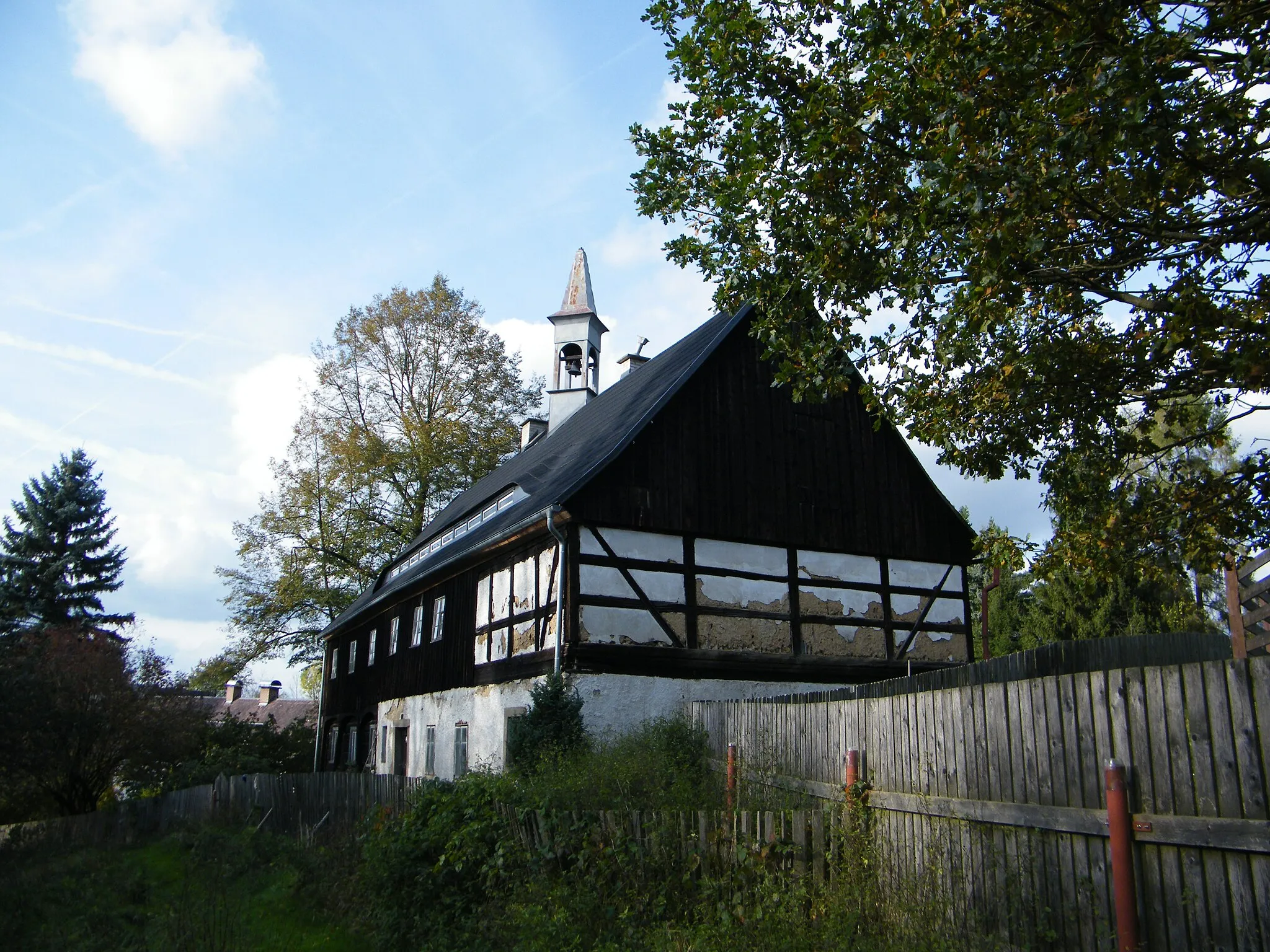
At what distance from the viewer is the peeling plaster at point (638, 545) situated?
48.3ft

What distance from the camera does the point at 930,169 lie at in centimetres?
673

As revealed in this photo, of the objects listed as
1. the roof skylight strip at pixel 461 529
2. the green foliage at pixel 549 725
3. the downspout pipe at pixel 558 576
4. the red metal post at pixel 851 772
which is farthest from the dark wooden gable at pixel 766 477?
the red metal post at pixel 851 772

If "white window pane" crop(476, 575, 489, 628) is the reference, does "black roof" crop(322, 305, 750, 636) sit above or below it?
above

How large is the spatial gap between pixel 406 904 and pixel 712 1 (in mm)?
Answer: 8725

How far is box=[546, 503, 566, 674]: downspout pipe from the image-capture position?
1398cm

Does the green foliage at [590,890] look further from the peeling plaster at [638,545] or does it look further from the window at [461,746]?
the window at [461,746]

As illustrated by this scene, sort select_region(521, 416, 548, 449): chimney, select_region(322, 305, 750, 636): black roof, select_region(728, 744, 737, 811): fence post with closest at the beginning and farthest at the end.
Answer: select_region(728, 744, 737, 811): fence post
select_region(322, 305, 750, 636): black roof
select_region(521, 416, 548, 449): chimney

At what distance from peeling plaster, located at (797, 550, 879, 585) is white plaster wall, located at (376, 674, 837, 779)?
1.83 metres

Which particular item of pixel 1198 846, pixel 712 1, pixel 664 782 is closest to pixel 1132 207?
pixel 712 1

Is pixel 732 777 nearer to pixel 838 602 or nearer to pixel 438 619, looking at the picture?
pixel 838 602

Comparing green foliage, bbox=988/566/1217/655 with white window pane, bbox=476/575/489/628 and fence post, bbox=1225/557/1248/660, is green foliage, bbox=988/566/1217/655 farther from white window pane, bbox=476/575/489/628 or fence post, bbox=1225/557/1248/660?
white window pane, bbox=476/575/489/628

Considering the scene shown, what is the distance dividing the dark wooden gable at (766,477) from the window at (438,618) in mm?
6117

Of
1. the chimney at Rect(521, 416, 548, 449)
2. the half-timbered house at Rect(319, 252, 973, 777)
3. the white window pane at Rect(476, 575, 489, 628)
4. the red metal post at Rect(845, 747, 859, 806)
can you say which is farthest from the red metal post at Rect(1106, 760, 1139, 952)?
the chimney at Rect(521, 416, 548, 449)

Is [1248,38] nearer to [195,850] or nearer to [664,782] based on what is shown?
[664,782]
